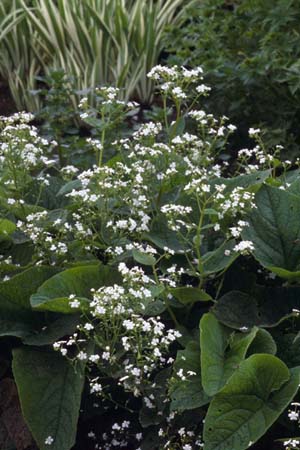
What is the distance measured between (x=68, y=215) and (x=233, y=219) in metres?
0.60

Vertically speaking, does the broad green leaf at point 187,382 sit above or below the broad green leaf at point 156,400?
above

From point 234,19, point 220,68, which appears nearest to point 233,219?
point 220,68

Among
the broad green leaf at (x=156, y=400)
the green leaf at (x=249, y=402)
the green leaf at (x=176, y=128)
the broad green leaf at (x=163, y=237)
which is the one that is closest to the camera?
the green leaf at (x=249, y=402)

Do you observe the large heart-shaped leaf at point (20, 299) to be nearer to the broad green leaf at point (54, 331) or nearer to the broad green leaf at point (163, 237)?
the broad green leaf at point (54, 331)

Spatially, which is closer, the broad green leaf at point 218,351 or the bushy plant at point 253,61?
the broad green leaf at point 218,351

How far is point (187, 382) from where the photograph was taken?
7.95ft

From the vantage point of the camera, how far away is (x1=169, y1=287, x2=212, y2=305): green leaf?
251 cm

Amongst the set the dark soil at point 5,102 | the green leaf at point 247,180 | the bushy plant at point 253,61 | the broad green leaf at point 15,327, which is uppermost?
the green leaf at point 247,180

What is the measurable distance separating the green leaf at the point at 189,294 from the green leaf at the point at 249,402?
28 cm

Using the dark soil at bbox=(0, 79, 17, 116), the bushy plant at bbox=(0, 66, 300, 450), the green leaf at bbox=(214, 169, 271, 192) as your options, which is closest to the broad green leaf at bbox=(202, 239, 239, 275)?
the bushy plant at bbox=(0, 66, 300, 450)

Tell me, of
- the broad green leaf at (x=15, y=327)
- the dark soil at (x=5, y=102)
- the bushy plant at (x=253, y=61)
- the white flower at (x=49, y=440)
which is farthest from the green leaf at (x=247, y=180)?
the dark soil at (x=5, y=102)

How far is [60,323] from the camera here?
8.86ft

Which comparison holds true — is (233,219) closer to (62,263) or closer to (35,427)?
(62,263)

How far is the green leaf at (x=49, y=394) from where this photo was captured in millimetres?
2516
